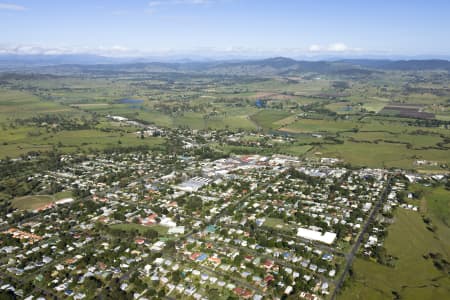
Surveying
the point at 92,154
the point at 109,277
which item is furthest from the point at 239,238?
the point at 92,154

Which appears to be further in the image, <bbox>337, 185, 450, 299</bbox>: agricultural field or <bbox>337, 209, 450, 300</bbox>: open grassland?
<bbox>337, 185, 450, 299</bbox>: agricultural field

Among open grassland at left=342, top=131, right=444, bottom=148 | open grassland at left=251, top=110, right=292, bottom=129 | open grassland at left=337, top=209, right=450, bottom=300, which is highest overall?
open grassland at left=251, top=110, right=292, bottom=129

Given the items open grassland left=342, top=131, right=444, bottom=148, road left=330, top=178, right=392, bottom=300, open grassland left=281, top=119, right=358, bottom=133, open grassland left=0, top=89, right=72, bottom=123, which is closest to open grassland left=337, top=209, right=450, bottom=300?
road left=330, top=178, right=392, bottom=300

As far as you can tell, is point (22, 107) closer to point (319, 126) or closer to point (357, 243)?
point (319, 126)

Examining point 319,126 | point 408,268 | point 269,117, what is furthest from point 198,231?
point 269,117

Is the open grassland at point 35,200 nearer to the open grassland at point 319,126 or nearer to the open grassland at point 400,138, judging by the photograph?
the open grassland at point 319,126

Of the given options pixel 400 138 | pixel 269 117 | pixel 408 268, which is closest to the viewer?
pixel 408 268

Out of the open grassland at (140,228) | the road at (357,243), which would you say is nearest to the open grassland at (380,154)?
the road at (357,243)

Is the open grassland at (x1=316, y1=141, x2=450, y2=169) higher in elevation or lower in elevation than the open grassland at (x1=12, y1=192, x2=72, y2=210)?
higher

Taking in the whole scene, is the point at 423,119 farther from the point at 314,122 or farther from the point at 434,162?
the point at 434,162

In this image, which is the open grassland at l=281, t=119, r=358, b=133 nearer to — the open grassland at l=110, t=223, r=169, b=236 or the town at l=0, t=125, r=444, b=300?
the town at l=0, t=125, r=444, b=300
